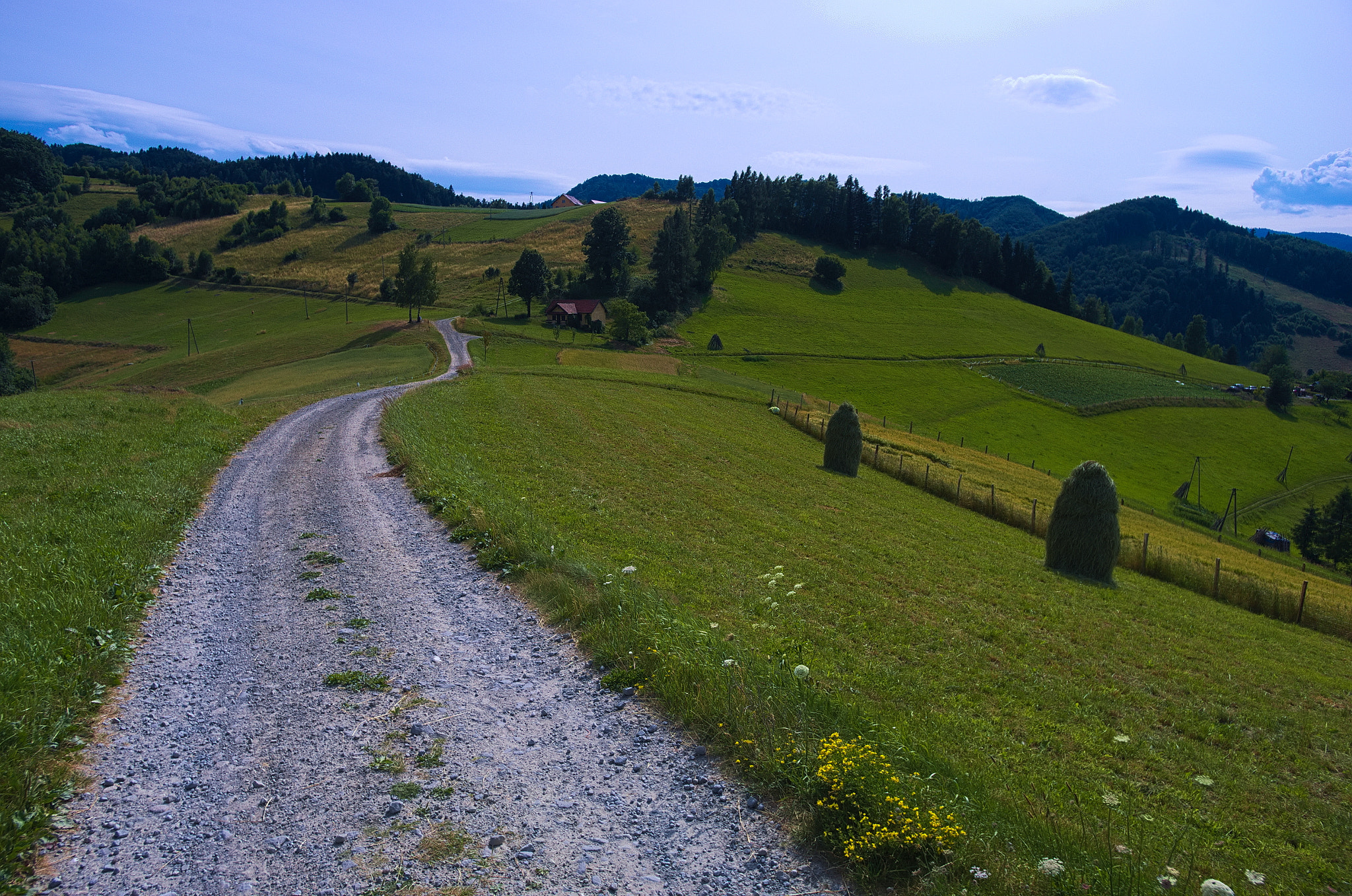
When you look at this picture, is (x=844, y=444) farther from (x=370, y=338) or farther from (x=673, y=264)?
(x=673, y=264)

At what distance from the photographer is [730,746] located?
25.6 feet

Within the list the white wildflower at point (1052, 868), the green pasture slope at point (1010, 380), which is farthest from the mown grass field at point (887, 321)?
the white wildflower at point (1052, 868)

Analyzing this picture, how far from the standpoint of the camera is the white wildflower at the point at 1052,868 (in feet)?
18.6

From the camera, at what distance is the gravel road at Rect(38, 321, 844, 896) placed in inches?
236

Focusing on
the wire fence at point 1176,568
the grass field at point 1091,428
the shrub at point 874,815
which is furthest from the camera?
the grass field at point 1091,428

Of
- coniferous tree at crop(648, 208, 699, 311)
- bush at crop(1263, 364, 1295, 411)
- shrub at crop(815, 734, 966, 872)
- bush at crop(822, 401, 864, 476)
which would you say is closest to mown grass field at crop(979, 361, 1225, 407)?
bush at crop(1263, 364, 1295, 411)

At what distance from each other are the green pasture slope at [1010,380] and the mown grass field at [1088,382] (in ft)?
0.97

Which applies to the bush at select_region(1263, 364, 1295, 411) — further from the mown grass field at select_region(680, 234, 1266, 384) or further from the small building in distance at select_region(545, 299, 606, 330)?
the small building in distance at select_region(545, 299, 606, 330)

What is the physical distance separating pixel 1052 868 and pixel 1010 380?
95.0 metres

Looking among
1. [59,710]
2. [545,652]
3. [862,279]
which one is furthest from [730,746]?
[862,279]

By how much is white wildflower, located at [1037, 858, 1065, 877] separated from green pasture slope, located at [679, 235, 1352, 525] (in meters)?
62.8

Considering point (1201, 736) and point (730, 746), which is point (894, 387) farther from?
point (730, 746)

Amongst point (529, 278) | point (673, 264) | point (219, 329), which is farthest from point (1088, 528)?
point (219, 329)

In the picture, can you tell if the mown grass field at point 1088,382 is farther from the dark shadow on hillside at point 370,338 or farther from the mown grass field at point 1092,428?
the dark shadow on hillside at point 370,338
